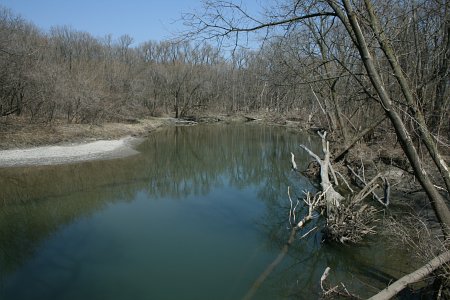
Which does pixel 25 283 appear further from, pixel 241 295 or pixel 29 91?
pixel 29 91

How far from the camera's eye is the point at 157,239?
10328mm

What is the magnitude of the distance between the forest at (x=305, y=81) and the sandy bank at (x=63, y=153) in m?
4.94

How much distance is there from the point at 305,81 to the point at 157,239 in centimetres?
622

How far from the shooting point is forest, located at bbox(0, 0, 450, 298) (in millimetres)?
5508

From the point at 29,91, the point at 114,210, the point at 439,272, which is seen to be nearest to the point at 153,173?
the point at 114,210

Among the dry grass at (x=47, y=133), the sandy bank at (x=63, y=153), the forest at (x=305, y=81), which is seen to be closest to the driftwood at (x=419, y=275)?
the forest at (x=305, y=81)

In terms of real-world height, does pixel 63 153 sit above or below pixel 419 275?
below

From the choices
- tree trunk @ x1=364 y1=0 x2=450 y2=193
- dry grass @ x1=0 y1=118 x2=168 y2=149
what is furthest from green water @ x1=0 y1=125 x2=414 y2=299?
dry grass @ x1=0 y1=118 x2=168 y2=149

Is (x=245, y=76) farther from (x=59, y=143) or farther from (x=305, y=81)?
(x=305, y=81)

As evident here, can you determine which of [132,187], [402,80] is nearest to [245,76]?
[132,187]

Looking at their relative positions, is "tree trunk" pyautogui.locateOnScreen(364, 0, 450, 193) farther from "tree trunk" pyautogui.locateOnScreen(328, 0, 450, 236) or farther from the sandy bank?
the sandy bank

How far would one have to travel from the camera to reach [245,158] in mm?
23312

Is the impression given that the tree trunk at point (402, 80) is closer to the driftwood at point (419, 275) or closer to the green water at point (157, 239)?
the driftwood at point (419, 275)

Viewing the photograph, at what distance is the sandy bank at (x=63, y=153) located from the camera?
1880 cm
